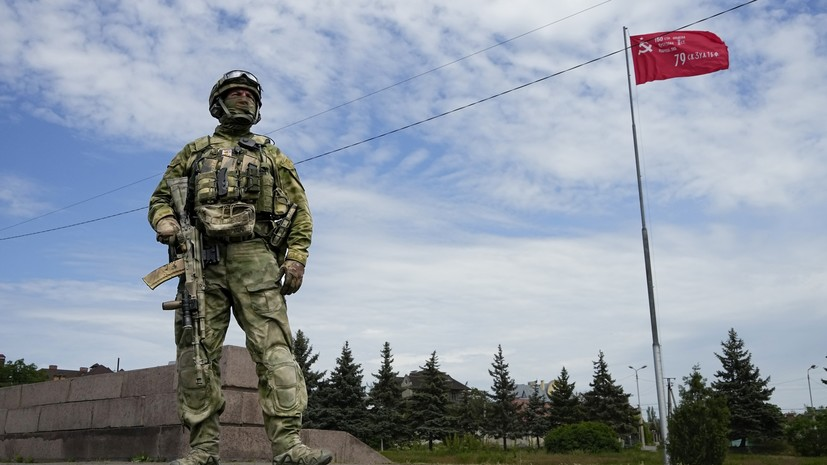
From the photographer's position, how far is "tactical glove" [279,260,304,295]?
4.53 meters

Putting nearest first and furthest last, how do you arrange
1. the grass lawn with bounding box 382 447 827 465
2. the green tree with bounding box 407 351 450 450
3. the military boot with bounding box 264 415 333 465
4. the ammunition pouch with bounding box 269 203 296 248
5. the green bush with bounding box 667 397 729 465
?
the military boot with bounding box 264 415 333 465 → the ammunition pouch with bounding box 269 203 296 248 → the grass lawn with bounding box 382 447 827 465 → the green bush with bounding box 667 397 729 465 → the green tree with bounding box 407 351 450 450

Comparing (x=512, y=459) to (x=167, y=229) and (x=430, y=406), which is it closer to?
(x=167, y=229)

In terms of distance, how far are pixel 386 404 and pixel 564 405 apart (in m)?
13.6

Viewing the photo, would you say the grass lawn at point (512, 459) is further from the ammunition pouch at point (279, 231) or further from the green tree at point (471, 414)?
the green tree at point (471, 414)

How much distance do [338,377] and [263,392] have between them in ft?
109

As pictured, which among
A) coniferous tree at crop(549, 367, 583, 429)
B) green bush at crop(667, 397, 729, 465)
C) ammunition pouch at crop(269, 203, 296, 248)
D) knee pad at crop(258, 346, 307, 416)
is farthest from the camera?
coniferous tree at crop(549, 367, 583, 429)

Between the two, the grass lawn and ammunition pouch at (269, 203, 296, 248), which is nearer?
ammunition pouch at (269, 203, 296, 248)

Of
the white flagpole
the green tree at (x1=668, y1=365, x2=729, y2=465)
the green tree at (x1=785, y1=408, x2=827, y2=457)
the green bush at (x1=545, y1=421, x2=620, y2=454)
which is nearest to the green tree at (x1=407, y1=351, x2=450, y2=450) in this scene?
the green bush at (x1=545, y1=421, x2=620, y2=454)

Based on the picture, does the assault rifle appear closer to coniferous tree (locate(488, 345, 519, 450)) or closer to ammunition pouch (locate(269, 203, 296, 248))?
ammunition pouch (locate(269, 203, 296, 248))

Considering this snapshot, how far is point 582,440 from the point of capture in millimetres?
35844

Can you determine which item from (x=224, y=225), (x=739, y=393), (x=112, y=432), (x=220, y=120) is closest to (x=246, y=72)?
(x=220, y=120)

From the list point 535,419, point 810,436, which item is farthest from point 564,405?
point 810,436

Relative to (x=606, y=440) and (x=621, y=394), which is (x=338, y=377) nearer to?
(x=606, y=440)

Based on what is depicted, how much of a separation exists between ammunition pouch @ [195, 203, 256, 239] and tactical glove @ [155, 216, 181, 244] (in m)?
0.17
